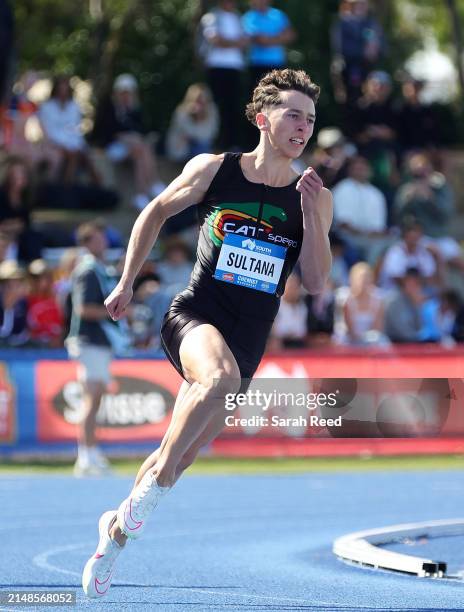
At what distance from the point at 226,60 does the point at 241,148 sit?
156 cm

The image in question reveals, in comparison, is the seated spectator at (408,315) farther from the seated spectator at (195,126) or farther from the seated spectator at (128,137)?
the seated spectator at (128,137)

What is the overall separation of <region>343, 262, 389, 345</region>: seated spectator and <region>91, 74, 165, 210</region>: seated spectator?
4.65 meters

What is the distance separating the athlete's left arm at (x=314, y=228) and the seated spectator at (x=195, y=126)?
13.6m

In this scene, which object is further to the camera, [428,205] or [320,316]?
[428,205]

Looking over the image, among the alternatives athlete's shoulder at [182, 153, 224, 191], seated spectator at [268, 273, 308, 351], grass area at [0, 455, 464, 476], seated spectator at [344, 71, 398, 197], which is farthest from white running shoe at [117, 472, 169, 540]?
seated spectator at [344, 71, 398, 197]

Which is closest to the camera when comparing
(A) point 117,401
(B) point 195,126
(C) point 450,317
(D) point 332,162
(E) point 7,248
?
(A) point 117,401

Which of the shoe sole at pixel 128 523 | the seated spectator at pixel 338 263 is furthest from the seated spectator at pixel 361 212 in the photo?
the shoe sole at pixel 128 523

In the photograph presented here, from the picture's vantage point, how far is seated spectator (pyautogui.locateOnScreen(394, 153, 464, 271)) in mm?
19984

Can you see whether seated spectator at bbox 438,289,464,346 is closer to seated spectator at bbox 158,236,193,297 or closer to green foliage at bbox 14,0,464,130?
seated spectator at bbox 158,236,193,297

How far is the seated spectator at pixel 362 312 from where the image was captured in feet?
55.4

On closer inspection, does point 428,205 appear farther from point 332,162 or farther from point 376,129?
point 376,129

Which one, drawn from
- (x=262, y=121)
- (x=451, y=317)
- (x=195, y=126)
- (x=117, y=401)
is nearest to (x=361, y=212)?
(x=451, y=317)

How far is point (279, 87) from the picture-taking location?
23.1 feet

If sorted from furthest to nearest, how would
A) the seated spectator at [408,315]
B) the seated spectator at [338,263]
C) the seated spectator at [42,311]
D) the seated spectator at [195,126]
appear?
the seated spectator at [195,126]
the seated spectator at [338,263]
the seated spectator at [408,315]
the seated spectator at [42,311]
